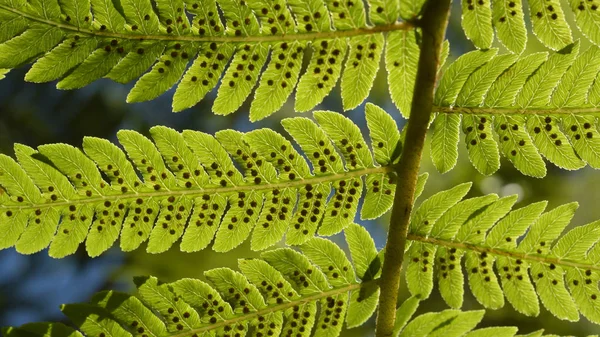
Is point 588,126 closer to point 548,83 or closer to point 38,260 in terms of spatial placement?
point 548,83

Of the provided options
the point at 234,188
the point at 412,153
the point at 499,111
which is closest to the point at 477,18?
the point at 499,111

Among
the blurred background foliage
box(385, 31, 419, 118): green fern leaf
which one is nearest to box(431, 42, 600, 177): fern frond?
box(385, 31, 419, 118): green fern leaf

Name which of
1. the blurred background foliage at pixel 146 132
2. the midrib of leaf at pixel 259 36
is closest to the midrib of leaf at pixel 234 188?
the midrib of leaf at pixel 259 36

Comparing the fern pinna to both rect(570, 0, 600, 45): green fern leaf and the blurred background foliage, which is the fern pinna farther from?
the blurred background foliage

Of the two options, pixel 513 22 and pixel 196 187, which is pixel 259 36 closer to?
pixel 196 187

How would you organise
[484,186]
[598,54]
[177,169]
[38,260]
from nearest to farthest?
[598,54], [177,169], [484,186], [38,260]

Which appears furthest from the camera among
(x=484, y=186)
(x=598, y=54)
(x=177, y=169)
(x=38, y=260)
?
(x=38, y=260)

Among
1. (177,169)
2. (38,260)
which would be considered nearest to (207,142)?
(177,169)

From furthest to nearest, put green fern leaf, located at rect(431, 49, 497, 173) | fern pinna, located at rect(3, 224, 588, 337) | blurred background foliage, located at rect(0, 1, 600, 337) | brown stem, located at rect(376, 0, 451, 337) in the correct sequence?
blurred background foliage, located at rect(0, 1, 600, 337)
green fern leaf, located at rect(431, 49, 497, 173)
fern pinna, located at rect(3, 224, 588, 337)
brown stem, located at rect(376, 0, 451, 337)
